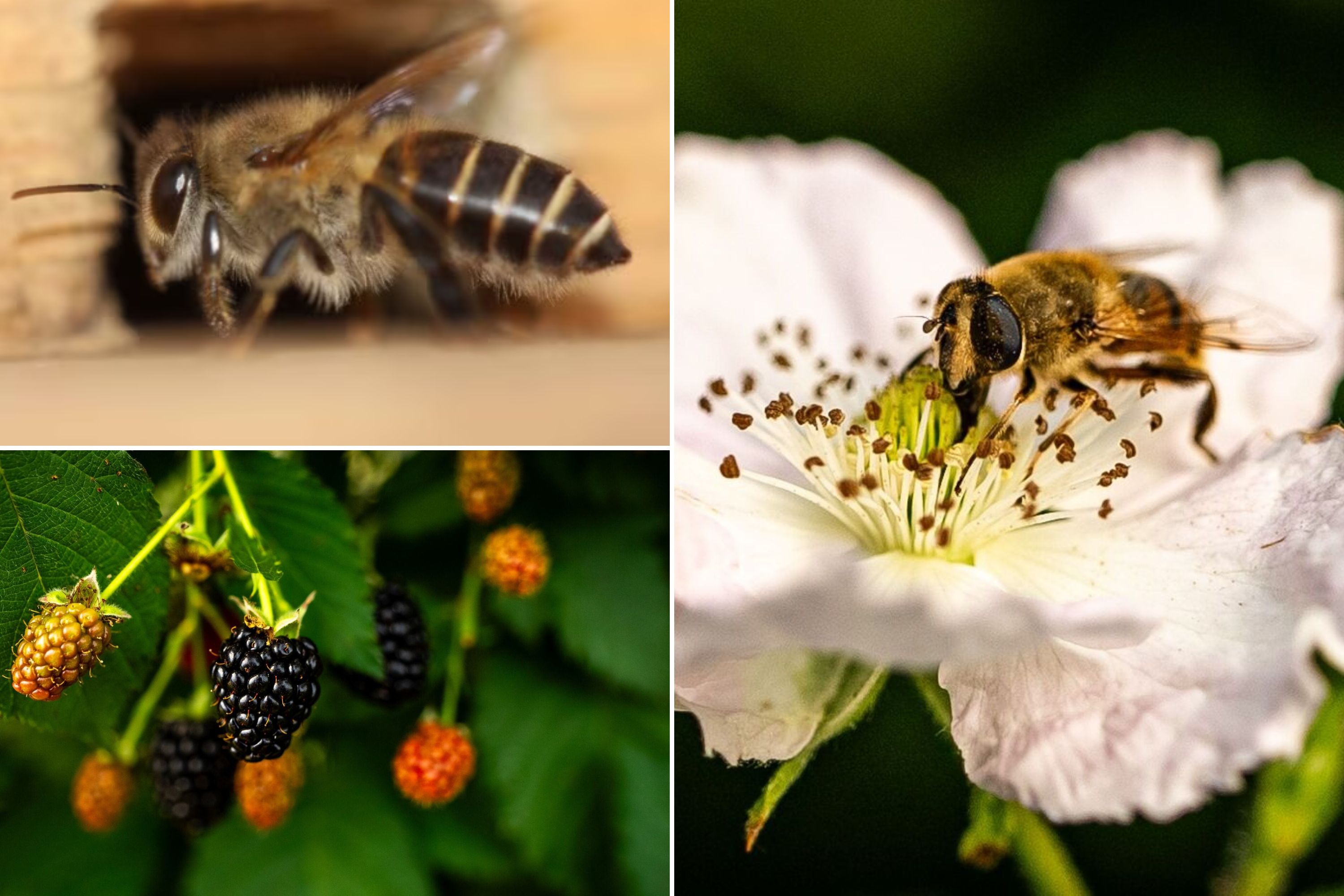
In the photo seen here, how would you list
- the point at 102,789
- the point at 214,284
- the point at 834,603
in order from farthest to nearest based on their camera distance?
the point at 102,789, the point at 214,284, the point at 834,603

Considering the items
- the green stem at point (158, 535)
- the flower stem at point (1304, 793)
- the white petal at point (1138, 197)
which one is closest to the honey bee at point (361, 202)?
the green stem at point (158, 535)

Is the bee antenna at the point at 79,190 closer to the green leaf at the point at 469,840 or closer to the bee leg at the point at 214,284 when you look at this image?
the bee leg at the point at 214,284

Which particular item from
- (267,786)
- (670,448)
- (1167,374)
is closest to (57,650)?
(267,786)

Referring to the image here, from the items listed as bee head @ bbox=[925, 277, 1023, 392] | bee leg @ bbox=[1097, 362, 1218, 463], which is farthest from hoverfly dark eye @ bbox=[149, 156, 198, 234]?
bee leg @ bbox=[1097, 362, 1218, 463]

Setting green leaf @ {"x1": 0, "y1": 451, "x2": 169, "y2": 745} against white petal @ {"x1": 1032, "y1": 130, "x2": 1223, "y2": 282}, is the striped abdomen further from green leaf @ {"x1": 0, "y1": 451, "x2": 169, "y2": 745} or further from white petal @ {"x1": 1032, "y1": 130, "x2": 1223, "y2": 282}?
white petal @ {"x1": 1032, "y1": 130, "x2": 1223, "y2": 282}

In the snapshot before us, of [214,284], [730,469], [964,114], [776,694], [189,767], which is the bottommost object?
[189,767]

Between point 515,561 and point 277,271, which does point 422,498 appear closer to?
point 515,561

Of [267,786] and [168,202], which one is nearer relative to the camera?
[168,202]

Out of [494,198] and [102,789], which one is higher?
[494,198]
